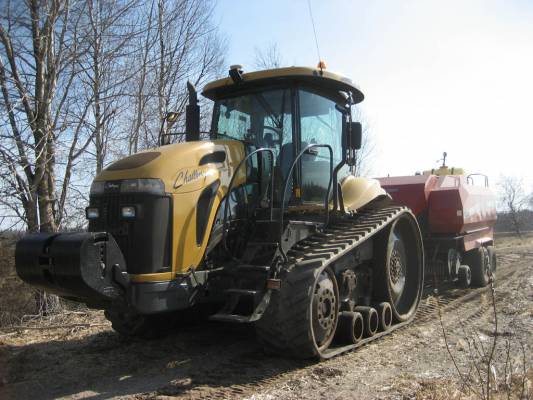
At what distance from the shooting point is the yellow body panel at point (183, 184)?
15.8 ft

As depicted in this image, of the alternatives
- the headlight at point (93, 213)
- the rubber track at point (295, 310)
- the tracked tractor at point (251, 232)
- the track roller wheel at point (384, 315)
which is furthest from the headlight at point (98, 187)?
the track roller wheel at point (384, 315)

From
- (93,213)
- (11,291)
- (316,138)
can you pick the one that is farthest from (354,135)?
(11,291)

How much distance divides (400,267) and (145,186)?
4.12 m

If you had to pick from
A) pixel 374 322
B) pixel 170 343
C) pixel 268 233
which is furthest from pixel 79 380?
pixel 374 322

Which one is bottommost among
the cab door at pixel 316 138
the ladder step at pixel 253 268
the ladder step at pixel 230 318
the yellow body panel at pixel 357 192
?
the ladder step at pixel 230 318

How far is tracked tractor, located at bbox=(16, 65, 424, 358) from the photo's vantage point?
4584 millimetres

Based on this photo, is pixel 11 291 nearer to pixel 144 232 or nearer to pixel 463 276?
pixel 144 232

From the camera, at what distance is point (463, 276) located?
10547 mm

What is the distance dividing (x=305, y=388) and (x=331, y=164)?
2.64 m

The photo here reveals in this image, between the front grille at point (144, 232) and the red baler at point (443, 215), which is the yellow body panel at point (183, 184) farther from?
the red baler at point (443, 215)

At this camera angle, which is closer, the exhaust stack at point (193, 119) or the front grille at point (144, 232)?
the front grille at point (144, 232)

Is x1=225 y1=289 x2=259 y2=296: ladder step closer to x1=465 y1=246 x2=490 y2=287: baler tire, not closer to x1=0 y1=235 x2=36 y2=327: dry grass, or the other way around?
x1=0 y1=235 x2=36 y2=327: dry grass

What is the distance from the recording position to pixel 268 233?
17.5 feet

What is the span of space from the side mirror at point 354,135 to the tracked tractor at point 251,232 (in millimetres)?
14
